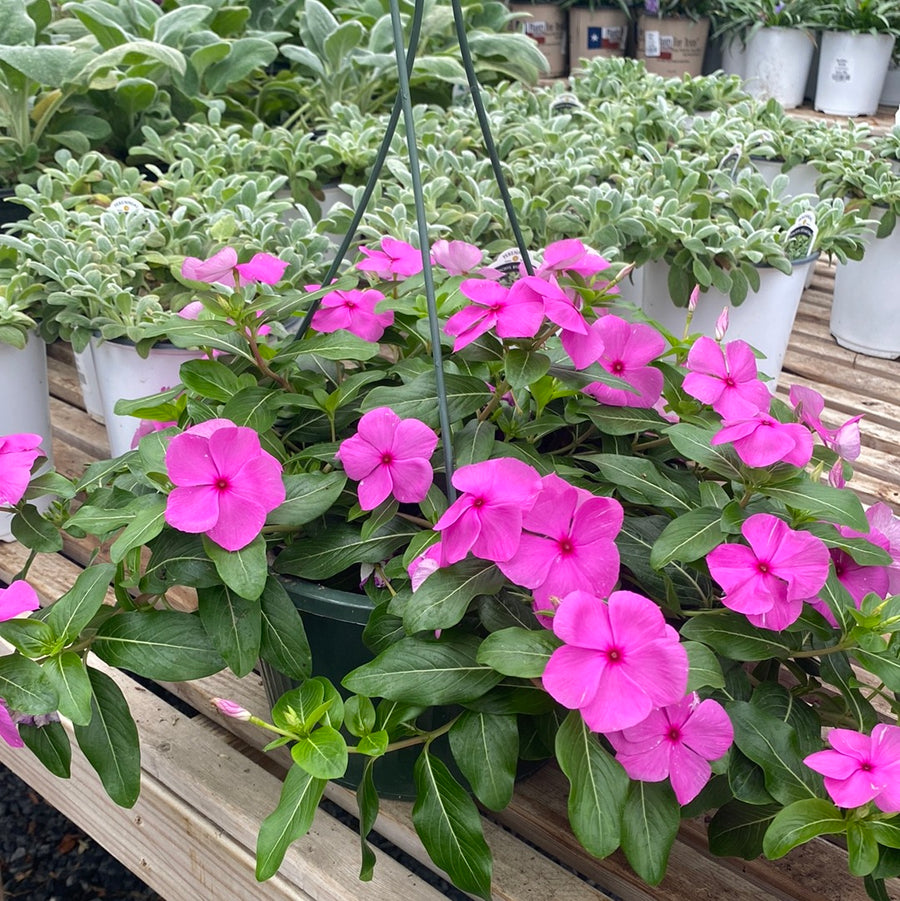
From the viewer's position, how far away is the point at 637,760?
2.04 ft

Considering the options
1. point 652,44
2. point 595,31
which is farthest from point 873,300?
point 595,31

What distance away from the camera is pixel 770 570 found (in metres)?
0.65

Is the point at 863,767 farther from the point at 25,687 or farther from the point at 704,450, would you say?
the point at 25,687

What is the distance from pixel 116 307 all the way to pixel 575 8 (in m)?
3.14

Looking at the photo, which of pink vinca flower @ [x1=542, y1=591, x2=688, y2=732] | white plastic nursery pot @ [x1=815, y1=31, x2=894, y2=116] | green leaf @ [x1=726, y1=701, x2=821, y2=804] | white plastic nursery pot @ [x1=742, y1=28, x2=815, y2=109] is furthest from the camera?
white plastic nursery pot @ [x1=742, y1=28, x2=815, y2=109]

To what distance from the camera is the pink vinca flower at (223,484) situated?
0.65 metres

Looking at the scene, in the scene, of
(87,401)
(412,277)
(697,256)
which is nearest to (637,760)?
(412,277)

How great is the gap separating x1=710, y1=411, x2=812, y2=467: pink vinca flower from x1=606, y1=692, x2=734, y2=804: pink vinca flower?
17cm

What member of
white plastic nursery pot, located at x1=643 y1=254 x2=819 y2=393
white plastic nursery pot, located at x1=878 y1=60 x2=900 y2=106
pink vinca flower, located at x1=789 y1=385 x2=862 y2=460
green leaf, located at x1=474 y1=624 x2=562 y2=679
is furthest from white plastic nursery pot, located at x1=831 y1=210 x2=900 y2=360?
white plastic nursery pot, located at x1=878 y1=60 x2=900 y2=106

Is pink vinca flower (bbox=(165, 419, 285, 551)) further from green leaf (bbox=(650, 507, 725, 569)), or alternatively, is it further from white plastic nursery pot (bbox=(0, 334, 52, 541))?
white plastic nursery pot (bbox=(0, 334, 52, 541))

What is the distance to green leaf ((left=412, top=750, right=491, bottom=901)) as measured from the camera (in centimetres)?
66

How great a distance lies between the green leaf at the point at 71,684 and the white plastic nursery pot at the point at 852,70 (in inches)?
128

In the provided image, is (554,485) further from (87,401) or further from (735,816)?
(87,401)

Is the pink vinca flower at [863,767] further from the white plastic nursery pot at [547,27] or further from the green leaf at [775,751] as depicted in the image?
the white plastic nursery pot at [547,27]
